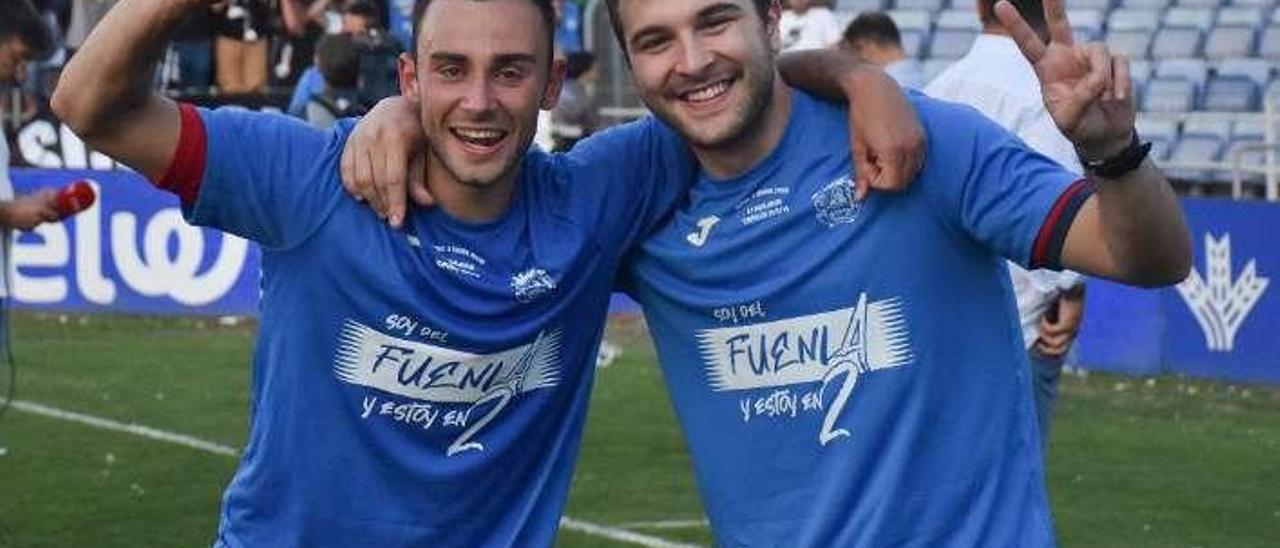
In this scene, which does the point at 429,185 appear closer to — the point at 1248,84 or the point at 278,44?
the point at 1248,84

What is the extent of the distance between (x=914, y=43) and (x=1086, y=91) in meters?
19.5

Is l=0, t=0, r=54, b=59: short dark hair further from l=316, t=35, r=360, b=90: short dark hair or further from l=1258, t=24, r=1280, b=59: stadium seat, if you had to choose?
l=1258, t=24, r=1280, b=59: stadium seat

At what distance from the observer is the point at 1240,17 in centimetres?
2312

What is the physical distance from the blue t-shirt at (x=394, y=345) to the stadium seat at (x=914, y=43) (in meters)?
18.5

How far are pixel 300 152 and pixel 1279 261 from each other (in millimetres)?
11142

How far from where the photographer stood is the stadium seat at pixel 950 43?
2388 cm

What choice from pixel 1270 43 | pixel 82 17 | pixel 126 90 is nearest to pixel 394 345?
pixel 126 90

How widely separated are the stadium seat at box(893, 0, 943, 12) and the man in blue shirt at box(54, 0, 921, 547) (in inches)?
777

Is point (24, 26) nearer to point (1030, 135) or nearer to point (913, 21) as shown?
point (1030, 135)

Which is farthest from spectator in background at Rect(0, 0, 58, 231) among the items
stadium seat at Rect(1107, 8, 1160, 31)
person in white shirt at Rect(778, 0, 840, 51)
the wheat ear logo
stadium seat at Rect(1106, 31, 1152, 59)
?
stadium seat at Rect(1107, 8, 1160, 31)

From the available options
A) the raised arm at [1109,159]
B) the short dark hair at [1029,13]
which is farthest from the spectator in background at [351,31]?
the raised arm at [1109,159]

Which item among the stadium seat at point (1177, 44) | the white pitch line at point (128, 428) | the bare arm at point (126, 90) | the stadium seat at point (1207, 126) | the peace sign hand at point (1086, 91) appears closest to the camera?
the peace sign hand at point (1086, 91)

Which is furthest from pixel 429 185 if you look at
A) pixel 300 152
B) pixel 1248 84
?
pixel 1248 84

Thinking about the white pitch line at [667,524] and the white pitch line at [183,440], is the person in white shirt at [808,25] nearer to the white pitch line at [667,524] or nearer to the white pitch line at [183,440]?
the white pitch line at [183,440]
